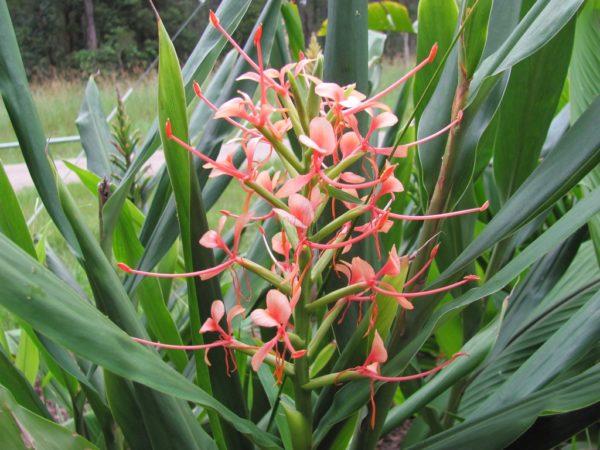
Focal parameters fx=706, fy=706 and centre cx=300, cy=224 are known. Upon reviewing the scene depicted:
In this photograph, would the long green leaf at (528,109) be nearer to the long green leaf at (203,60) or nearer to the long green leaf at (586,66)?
the long green leaf at (586,66)

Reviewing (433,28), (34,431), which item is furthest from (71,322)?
(433,28)

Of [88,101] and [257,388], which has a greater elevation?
[88,101]

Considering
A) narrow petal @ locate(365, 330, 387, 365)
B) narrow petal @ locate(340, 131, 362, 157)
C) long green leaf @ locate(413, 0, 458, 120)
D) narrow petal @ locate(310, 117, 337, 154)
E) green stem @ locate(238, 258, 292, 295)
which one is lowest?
narrow petal @ locate(365, 330, 387, 365)

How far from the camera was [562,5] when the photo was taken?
0.44 meters

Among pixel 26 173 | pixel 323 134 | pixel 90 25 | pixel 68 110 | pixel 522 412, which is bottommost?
pixel 26 173

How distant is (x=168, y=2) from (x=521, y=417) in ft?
42.5

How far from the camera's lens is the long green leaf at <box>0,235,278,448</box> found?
0.34 meters

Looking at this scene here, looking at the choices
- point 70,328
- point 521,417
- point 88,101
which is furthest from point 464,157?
point 88,101

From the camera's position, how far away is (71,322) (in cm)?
36

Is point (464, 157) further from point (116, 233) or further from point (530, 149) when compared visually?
point (116, 233)

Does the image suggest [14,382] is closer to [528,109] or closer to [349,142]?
[349,142]

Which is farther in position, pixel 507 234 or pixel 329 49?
pixel 329 49

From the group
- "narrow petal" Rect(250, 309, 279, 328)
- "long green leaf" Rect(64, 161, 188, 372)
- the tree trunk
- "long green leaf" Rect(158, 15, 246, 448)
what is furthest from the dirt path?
the tree trunk

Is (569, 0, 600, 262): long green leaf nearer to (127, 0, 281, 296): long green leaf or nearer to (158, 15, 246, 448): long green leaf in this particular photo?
(127, 0, 281, 296): long green leaf
